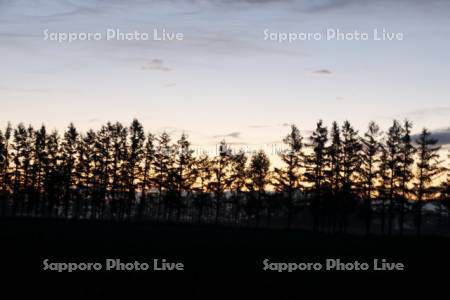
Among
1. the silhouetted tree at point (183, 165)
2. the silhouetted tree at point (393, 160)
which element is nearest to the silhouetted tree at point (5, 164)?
the silhouetted tree at point (183, 165)

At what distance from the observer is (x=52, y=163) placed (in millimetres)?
87562

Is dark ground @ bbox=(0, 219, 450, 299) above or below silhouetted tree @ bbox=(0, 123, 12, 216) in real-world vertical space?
below

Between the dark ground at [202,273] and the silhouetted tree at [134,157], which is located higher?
the silhouetted tree at [134,157]

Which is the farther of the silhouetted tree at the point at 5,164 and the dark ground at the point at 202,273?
the silhouetted tree at the point at 5,164

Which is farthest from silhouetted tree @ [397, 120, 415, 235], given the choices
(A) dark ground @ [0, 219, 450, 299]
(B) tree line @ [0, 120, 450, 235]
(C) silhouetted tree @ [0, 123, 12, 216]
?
(C) silhouetted tree @ [0, 123, 12, 216]

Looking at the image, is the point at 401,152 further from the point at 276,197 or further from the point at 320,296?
the point at 320,296

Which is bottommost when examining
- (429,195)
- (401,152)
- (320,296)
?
(320,296)

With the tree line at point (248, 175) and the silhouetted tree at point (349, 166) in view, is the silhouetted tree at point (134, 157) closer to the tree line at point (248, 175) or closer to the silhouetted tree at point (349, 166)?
the tree line at point (248, 175)

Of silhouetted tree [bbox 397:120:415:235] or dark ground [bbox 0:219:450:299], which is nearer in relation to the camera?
dark ground [bbox 0:219:450:299]

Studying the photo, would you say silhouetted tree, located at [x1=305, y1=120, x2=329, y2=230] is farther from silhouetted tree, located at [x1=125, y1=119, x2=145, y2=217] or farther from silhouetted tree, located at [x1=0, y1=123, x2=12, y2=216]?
silhouetted tree, located at [x1=0, y1=123, x2=12, y2=216]

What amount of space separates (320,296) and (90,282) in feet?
27.5

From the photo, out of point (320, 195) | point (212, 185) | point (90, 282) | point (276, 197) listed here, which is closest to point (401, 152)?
point (320, 195)

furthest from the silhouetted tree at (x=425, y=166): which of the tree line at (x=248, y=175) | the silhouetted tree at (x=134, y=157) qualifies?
the silhouetted tree at (x=134, y=157)

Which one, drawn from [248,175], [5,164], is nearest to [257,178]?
[248,175]
